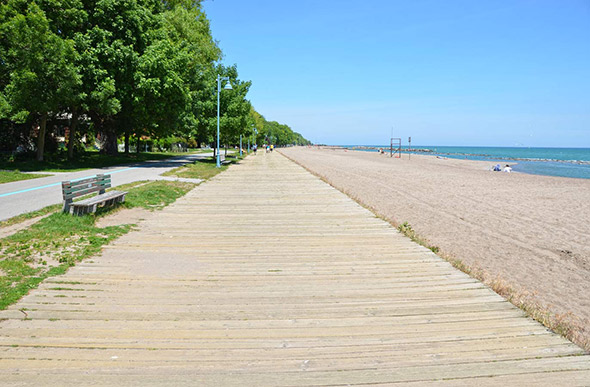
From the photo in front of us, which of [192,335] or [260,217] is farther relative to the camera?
[260,217]

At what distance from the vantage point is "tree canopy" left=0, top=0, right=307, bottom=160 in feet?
58.6

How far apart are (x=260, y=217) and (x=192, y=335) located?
20.4ft

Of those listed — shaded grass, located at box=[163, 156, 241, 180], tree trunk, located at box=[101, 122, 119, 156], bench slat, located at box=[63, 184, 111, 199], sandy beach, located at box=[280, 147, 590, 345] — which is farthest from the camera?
tree trunk, located at box=[101, 122, 119, 156]

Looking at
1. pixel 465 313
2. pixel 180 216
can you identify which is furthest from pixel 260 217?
pixel 465 313

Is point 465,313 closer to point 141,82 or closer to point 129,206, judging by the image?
point 129,206

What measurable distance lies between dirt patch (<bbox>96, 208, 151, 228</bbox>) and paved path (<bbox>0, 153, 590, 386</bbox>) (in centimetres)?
181

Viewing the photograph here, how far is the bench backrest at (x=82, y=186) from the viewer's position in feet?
25.4

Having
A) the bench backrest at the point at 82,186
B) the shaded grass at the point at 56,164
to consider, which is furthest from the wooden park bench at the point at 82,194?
the shaded grass at the point at 56,164

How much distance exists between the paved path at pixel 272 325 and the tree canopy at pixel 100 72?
52.6ft

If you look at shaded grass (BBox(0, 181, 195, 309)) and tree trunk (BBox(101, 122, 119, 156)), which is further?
tree trunk (BBox(101, 122, 119, 156))

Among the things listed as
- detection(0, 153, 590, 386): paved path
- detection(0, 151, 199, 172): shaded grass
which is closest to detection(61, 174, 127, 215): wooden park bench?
detection(0, 153, 590, 386): paved path

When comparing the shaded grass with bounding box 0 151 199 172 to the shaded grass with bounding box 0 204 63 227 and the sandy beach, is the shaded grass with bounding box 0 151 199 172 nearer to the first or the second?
the shaded grass with bounding box 0 204 63 227

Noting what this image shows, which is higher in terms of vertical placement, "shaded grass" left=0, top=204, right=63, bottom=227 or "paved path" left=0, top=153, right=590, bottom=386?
"shaded grass" left=0, top=204, right=63, bottom=227

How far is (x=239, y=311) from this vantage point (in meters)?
4.11
